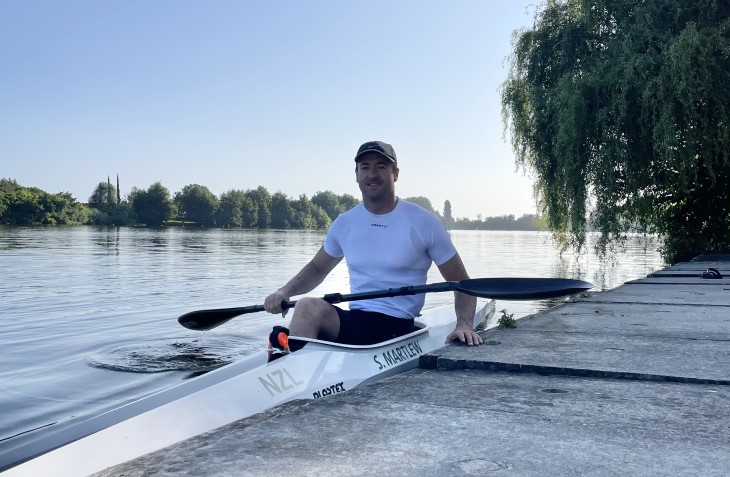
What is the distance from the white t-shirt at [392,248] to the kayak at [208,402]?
39 centimetres

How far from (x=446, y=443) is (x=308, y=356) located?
1518 millimetres

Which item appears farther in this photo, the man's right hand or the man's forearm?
the man's forearm

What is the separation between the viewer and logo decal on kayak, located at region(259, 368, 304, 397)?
3629 mm

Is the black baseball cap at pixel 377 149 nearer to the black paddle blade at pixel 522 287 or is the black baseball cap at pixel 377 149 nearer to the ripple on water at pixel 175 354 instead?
the black paddle blade at pixel 522 287

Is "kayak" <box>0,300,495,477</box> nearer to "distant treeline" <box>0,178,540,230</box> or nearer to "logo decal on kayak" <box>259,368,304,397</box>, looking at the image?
"logo decal on kayak" <box>259,368,304,397</box>

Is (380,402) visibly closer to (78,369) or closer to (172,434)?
(172,434)

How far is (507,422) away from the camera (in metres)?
2.83

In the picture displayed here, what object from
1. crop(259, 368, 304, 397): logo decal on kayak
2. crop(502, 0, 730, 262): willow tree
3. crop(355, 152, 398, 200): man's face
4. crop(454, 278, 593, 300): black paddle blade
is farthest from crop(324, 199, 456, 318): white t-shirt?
crop(502, 0, 730, 262): willow tree

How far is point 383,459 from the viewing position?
7.65 ft

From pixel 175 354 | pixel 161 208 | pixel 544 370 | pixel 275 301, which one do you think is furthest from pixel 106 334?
pixel 161 208

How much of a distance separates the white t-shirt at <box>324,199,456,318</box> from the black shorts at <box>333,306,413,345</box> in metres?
0.08

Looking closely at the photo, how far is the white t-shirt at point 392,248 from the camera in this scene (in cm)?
441

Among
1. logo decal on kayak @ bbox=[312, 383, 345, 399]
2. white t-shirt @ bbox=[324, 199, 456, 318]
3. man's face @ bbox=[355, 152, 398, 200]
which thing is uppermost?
man's face @ bbox=[355, 152, 398, 200]

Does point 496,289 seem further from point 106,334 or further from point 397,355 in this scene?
point 106,334
